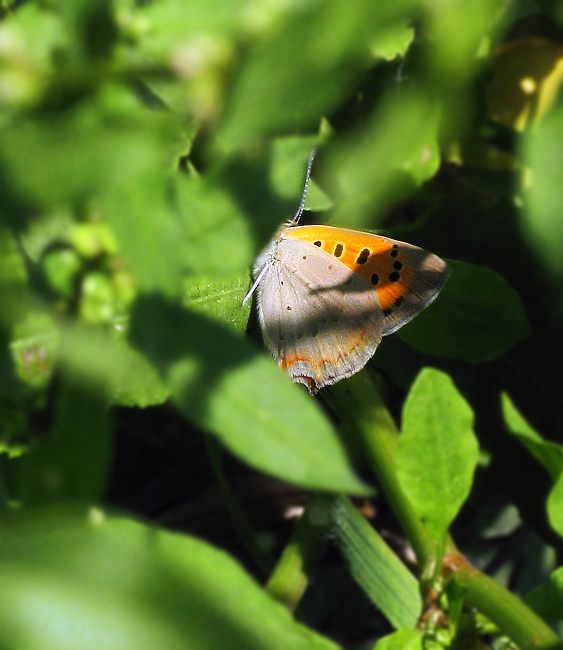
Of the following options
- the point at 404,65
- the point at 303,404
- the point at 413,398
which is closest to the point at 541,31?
the point at 404,65

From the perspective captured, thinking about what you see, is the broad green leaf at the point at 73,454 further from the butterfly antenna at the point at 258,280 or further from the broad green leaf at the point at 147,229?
→ the butterfly antenna at the point at 258,280

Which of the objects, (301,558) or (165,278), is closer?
(165,278)

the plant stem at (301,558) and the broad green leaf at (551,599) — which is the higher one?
the broad green leaf at (551,599)

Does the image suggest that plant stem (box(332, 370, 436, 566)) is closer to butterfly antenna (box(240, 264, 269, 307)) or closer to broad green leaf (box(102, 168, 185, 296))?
butterfly antenna (box(240, 264, 269, 307))

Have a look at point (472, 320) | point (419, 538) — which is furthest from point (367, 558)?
point (472, 320)

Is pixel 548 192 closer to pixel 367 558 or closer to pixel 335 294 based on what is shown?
pixel 335 294

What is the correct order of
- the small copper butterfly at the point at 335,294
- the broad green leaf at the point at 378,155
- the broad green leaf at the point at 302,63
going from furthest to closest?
1. the broad green leaf at the point at 378,155
2. the small copper butterfly at the point at 335,294
3. the broad green leaf at the point at 302,63

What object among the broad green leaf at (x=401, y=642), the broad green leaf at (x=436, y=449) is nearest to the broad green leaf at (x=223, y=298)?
the broad green leaf at (x=436, y=449)
